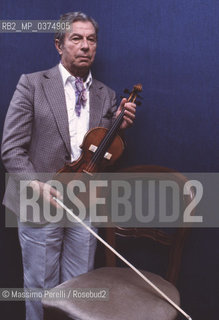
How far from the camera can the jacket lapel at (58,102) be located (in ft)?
5.13

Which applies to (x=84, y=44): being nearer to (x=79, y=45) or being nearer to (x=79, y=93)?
(x=79, y=45)

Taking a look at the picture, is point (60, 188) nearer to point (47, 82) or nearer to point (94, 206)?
point (94, 206)

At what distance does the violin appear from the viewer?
4.90ft

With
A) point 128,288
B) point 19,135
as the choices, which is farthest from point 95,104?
point 128,288

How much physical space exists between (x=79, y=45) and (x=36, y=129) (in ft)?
1.33

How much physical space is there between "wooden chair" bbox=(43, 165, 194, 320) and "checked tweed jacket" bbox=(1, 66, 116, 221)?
0.31m

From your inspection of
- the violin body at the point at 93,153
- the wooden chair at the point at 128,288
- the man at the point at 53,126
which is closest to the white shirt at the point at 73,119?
the man at the point at 53,126

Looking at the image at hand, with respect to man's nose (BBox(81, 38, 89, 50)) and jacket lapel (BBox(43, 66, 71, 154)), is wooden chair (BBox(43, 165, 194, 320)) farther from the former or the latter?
man's nose (BBox(81, 38, 89, 50))

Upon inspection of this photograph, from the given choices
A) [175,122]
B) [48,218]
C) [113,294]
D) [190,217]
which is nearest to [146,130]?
[175,122]

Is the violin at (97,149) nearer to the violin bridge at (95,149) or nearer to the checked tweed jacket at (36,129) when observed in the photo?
the violin bridge at (95,149)

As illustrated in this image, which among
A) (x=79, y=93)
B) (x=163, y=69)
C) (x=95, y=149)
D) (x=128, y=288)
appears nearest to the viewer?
(x=128, y=288)

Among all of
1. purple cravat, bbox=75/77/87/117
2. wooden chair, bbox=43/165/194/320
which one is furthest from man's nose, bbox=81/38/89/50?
wooden chair, bbox=43/165/194/320

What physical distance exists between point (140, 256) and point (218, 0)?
1.32 m

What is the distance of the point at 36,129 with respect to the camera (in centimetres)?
158
